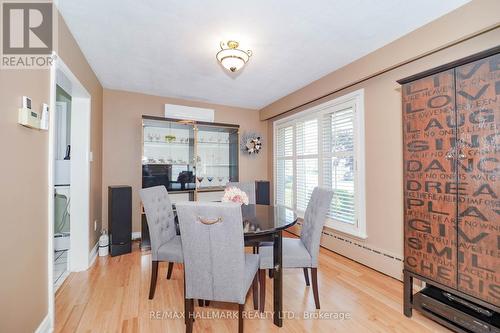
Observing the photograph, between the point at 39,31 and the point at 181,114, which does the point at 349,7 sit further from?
the point at 181,114

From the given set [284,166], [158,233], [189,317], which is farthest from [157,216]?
[284,166]

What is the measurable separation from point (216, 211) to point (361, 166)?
219cm

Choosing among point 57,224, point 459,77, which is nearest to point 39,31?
point 57,224

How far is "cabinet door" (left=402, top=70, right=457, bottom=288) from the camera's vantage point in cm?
170

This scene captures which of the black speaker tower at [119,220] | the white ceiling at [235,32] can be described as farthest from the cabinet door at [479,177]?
the black speaker tower at [119,220]

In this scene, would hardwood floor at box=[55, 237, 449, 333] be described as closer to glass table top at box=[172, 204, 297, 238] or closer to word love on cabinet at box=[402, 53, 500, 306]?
word love on cabinet at box=[402, 53, 500, 306]

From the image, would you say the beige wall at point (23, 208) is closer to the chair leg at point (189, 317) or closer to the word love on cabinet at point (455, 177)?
the chair leg at point (189, 317)

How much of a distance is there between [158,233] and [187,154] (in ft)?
6.96

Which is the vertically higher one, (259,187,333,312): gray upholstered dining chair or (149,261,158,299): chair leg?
(259,187,333,312): gray upholstered dining chair

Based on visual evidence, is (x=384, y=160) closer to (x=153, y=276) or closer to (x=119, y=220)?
(x=153, y=276)

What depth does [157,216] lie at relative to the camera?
2234mm

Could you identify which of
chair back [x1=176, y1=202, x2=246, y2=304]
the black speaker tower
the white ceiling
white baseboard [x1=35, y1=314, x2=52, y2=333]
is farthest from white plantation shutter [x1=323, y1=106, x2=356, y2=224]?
white baseboard [x1=35, y1=314, x2=52, y2=333]

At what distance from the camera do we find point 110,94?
12.4ft

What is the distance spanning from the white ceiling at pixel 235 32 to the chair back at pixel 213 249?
160cm
